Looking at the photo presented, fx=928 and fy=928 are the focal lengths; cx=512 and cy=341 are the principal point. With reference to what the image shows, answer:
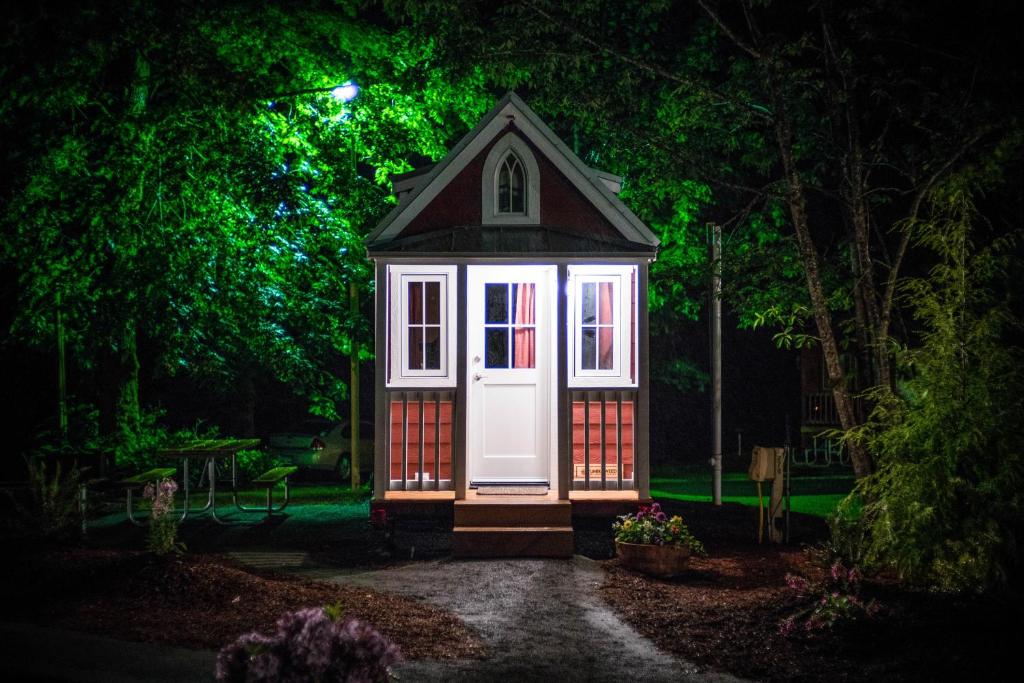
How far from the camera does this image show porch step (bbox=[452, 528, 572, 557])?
10.3 metres

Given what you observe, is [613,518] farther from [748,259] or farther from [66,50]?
[66,50]

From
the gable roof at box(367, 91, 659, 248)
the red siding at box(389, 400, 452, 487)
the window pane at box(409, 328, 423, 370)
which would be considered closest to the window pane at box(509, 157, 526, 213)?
the gable roof at box(367, 91, 659, 248)

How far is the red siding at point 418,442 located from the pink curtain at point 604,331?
193 cm

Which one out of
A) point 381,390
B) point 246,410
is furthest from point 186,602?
point 246,410

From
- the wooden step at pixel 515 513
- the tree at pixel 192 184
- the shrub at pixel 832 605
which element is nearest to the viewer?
the shrub at pixel 832 605

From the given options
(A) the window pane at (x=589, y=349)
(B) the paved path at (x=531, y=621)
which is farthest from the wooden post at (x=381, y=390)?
(A) the window pane at (x=589, y=349)

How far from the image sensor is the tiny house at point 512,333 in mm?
10812

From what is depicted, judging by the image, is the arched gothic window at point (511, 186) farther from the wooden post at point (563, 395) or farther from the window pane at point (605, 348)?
the window pane at point (605, 348)

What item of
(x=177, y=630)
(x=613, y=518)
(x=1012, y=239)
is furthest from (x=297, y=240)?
(x=1012, y=239)

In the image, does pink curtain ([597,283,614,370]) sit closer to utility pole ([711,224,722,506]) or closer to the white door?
the white door

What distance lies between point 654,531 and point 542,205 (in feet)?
13.3

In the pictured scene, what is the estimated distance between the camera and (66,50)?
1445 centimetres

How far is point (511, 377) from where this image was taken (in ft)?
Answer: 36.6

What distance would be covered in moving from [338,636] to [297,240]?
434 inches
